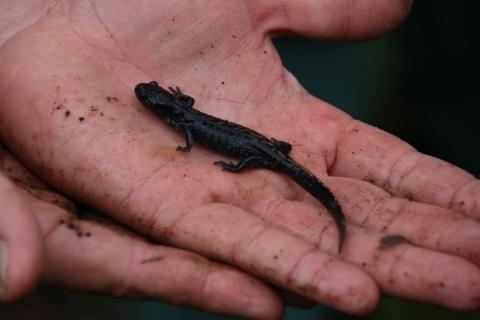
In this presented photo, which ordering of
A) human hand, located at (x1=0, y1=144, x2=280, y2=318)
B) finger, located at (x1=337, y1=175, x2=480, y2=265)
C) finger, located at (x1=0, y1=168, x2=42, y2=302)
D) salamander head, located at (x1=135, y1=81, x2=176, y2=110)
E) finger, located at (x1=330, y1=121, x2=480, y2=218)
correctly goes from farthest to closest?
salamander head, located at (x1=135, y1=81, x2=176, y2=110) → finger, located at (x1=330, y1=121, x2=480, y2=218) → finger, located at (x1=337, y1=175, x2=480, y2=265) → human hand, located at (x1=0, y1=144, x2=280, y2=318) → finger, located at (x1=0, y1=168, x2=42, y2=302)

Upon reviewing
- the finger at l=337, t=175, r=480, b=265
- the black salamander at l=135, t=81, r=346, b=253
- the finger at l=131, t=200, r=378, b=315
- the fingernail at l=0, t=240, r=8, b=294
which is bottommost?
the fingernail at l=0, t=240, r=8, b=294

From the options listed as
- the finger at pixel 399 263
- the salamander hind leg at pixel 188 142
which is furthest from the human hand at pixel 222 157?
the salamander hind leg at pixel 188 142

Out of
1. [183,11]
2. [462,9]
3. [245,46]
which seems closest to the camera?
[183,11]

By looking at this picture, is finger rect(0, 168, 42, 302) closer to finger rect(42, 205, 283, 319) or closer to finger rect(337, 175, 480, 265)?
finger rect(42, 205, 283, 319)

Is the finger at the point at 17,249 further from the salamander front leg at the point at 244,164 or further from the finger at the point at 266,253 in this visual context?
the salamander front leg at the point at 244,164

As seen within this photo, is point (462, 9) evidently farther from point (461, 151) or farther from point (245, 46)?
point (245, 46)

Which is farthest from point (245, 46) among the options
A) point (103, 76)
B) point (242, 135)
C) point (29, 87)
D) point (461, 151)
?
point (461, 151)

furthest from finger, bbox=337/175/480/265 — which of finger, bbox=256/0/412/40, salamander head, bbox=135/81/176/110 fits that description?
finger, bbox=256/0/412/40
